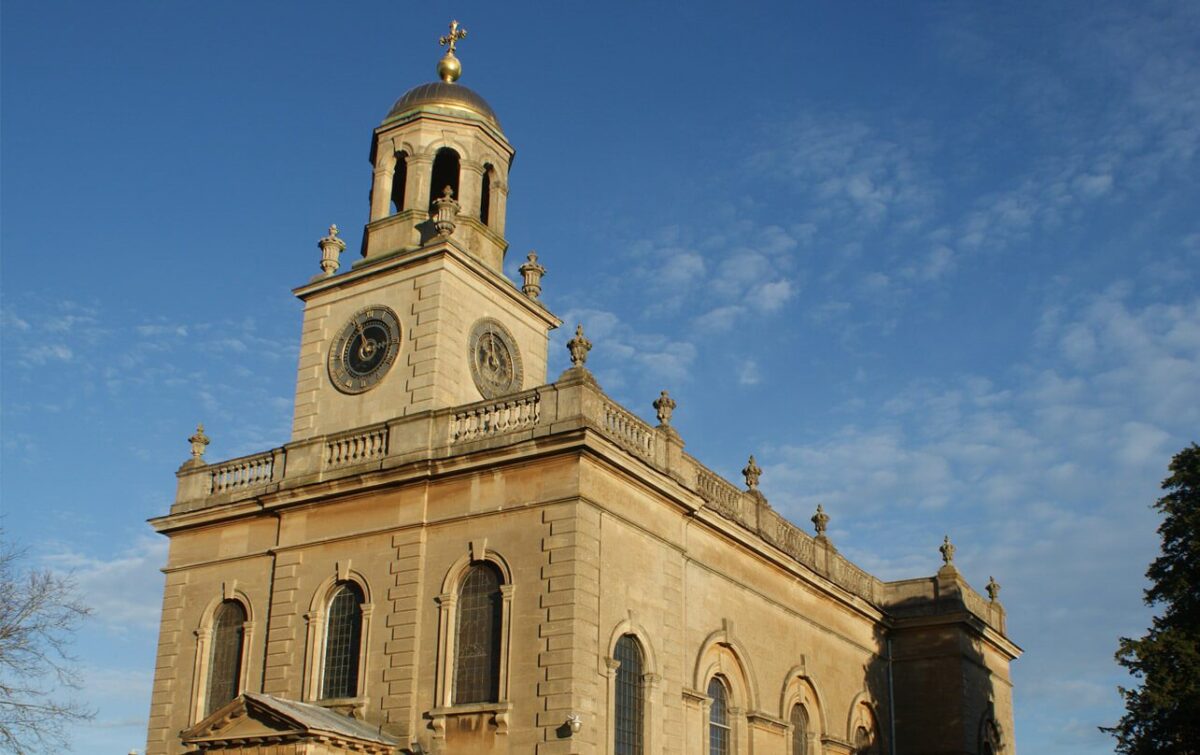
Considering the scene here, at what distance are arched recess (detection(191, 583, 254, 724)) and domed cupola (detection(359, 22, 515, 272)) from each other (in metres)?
8.63

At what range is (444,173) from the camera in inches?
1387

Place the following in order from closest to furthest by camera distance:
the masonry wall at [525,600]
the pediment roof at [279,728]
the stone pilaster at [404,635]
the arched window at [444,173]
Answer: the pediment roof at [279,728] < the masonry wall at [525,600] < the stone pilaster at [404,635] < the arched window at [444,173]

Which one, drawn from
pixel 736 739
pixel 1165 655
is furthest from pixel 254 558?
pixel 1165 655

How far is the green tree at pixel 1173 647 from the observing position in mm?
29797

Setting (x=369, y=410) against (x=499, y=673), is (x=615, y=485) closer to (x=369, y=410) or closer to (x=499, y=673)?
(x=499, y=673)

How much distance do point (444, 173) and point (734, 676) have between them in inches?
572

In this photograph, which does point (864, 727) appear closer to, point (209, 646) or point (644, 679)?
point (644, 679)

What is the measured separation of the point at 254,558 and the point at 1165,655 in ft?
66.7

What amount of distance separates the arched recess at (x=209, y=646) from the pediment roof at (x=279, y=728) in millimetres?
3318

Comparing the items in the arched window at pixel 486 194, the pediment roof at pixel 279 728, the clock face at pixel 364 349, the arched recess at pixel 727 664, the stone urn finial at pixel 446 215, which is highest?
the arched window at pixel 486 194

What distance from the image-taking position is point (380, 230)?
3378 centimetres

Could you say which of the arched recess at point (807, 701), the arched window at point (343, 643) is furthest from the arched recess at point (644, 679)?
the arched recess at point (807, 701)

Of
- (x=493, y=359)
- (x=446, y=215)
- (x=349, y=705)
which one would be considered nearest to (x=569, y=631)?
(x=349, y=705)

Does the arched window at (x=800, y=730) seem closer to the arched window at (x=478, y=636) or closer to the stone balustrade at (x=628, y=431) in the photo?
the stone balustrade at (x=628, y=431)
